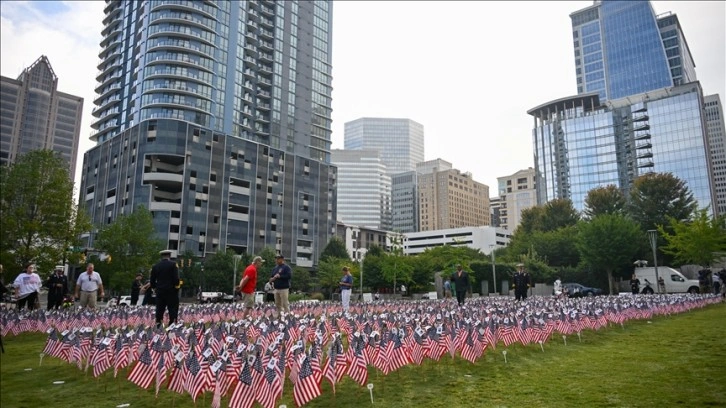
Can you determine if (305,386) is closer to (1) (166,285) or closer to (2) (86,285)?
(1) (166,285)

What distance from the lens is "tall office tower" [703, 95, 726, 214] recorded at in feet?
368

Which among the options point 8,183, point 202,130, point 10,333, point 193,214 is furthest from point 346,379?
point 202,130

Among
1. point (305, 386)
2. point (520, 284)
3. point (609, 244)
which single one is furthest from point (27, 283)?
point (609, 244)

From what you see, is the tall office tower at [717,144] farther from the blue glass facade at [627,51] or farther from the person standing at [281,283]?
the person standing at [281,283]

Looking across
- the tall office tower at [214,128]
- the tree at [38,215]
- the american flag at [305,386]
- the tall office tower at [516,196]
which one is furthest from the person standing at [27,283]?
the tall office tower at [516,196]

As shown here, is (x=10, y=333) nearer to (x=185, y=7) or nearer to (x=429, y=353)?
(x=429, y=353)

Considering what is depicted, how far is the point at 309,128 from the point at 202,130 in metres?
28.0

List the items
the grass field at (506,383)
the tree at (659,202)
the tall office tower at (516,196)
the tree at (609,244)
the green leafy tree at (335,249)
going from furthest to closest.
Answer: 1. the tall office tower at (516,196)
2. the green leafy tree at (335,249)
3. the tree at (659,202)
4. the tree at (609,244)
5. the grass field at (506,383)

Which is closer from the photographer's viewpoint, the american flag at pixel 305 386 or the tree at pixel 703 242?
the american flag at pixel 305 386

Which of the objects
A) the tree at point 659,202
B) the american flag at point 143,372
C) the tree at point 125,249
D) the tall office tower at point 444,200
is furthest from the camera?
the tall office tower at point 444,200

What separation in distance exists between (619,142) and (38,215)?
136 meters

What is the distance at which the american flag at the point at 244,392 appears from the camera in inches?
220

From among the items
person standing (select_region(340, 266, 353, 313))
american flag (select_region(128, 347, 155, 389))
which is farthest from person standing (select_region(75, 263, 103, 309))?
american flag (select_region(128, 347, 155, 389))

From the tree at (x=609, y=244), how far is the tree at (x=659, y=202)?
12329 mm
